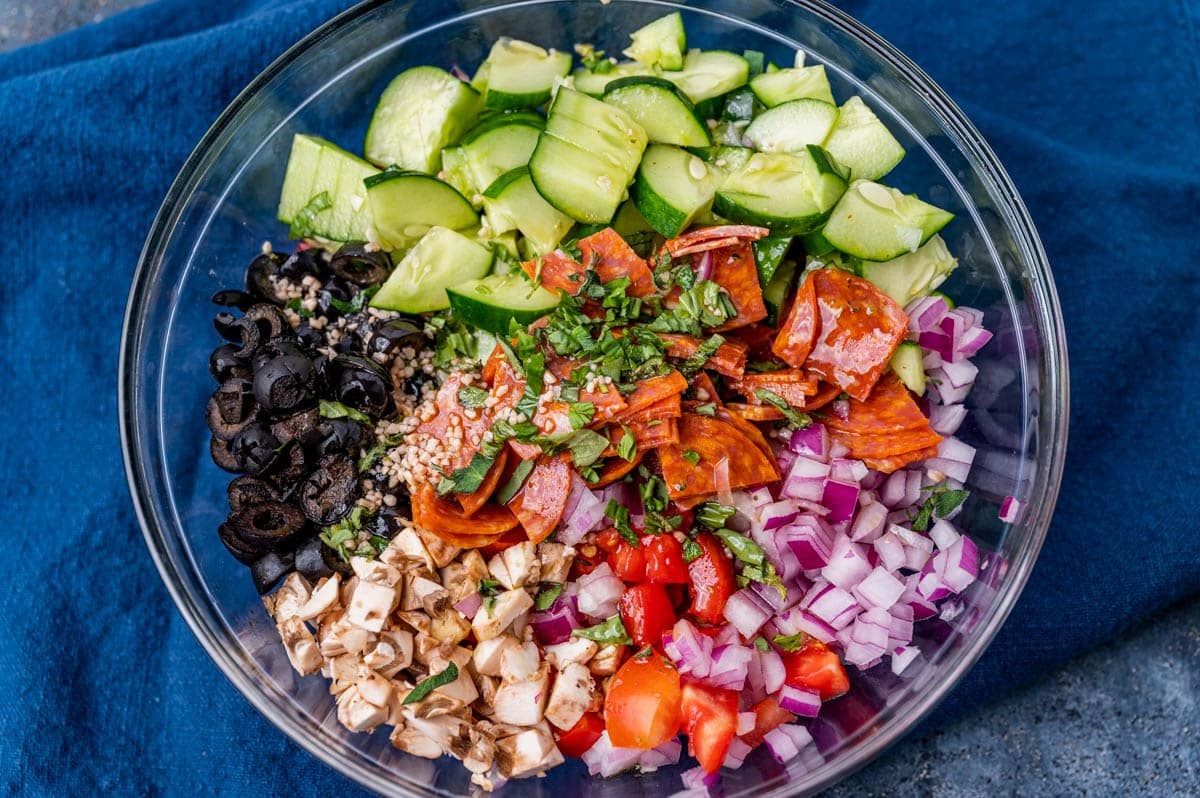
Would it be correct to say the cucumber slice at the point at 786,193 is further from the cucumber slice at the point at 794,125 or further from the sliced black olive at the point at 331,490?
the sliced black olive at the point at 331,490

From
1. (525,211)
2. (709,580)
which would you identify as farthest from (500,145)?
(709,580)

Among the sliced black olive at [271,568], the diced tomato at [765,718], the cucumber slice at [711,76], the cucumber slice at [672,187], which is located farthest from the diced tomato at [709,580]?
the cucumber slice at [711,76]

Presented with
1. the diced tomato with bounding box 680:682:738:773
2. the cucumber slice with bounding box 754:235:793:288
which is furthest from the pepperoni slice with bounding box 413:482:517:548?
the cucumber slice with bounding box 754:235:793:288

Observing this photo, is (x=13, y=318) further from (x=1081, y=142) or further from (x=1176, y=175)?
(x=1176, y=175)

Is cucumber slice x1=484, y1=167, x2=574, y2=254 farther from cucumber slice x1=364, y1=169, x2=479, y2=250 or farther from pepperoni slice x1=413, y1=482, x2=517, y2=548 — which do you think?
pepperoni slice x1=413, y1=482, x2=517, y2=548

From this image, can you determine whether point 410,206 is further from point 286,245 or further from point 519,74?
point 286,245
